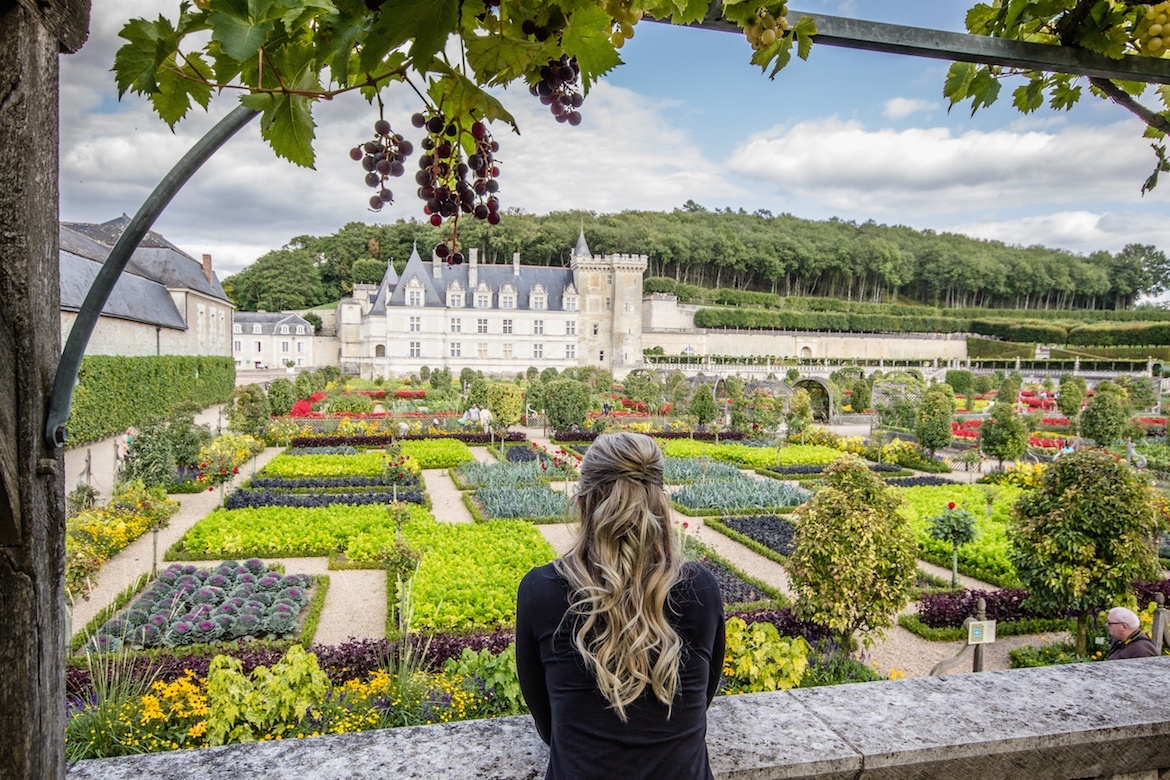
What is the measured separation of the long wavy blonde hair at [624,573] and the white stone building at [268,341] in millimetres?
48480

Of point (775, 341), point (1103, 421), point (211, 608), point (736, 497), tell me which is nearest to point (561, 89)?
point (211, 608)

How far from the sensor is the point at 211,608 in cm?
637

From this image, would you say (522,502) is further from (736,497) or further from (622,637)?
(622,637)

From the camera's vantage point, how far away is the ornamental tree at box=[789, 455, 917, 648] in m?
5.40

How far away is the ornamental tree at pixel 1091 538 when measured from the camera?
5844mm

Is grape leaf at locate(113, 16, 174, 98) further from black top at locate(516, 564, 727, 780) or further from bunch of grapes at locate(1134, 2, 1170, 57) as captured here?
bunch of grapes at locate(1134, 2, 1170, 57)

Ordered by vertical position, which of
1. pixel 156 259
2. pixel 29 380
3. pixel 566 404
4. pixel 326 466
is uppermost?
pixel 156 259

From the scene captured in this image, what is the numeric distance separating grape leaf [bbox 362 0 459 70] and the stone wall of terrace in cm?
135

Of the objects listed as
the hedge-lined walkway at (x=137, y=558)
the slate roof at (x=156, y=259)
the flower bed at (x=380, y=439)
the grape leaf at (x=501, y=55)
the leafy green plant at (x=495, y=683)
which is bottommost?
the hedge-lined walkway at (x=137, y=558)

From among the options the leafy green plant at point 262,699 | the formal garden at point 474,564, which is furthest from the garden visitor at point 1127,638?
the leafy green plant at point 262,699

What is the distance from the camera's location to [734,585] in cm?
756

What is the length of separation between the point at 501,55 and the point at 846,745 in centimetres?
157

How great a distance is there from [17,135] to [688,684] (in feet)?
4.46

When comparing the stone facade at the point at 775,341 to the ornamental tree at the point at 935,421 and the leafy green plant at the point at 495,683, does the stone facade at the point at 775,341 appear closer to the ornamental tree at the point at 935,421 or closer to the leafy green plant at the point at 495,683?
the ornamental tree at the point at 935,421
